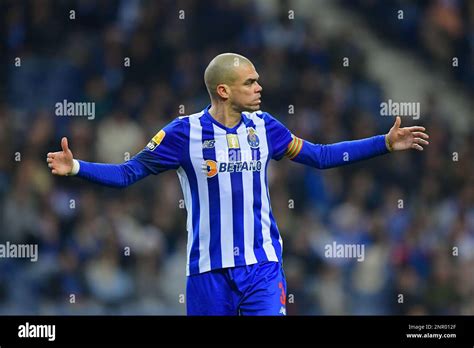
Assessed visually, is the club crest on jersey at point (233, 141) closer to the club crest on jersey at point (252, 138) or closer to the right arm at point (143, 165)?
the club crest on jersey at point (252, 138)

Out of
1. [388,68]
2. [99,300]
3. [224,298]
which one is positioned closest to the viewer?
[224,298]

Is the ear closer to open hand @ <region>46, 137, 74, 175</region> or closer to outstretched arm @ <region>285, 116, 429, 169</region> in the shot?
outstretched arm @ <region>285, 116, 429, 169</region>

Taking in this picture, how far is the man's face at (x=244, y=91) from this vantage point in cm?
784

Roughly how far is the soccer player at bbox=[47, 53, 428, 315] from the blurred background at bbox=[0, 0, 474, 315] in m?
4.21

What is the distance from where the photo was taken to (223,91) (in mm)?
7867

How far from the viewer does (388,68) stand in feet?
46.1

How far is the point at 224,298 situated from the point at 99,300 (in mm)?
4658

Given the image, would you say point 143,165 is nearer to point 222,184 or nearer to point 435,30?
point 222,184

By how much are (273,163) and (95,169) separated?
515 cm

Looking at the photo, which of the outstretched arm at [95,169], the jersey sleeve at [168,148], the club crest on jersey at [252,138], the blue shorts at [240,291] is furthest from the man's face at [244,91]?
the blue shorts at [240,291]

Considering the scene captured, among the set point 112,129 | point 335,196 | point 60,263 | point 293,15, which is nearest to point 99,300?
point 60,263

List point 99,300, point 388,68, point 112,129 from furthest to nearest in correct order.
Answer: point 388,68 → point 112,129 → point 99,300

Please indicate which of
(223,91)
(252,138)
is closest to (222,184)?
(252,138)

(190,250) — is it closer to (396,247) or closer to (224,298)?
(224,298)
